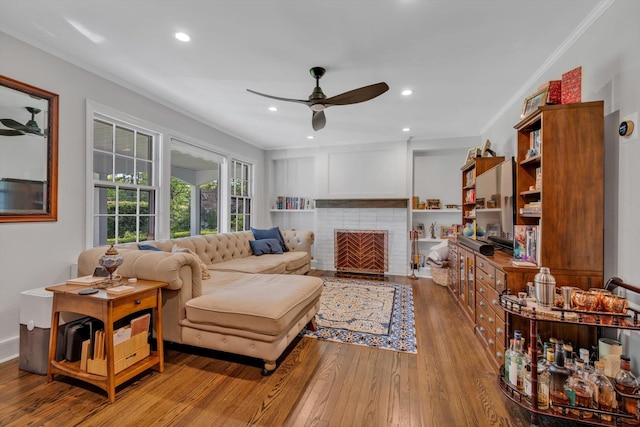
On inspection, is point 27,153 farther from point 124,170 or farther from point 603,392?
point 603,392

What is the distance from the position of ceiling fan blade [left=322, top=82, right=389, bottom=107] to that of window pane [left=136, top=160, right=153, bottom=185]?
2.41 metres

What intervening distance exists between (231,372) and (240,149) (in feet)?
13.6

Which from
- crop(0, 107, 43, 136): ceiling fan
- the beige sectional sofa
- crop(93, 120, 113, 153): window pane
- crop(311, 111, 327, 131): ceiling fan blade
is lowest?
the beige sectional sofa

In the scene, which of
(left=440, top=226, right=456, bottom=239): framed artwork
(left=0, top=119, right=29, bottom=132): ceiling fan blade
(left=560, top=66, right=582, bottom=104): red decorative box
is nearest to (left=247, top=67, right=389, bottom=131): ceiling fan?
(left=560, top=66, right=582, bottom=104): red decorative box

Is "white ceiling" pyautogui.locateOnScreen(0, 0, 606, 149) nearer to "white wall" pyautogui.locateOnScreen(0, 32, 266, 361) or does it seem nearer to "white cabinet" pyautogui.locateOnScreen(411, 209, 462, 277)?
"white wall" pyautogui.locateOnScreen(0, 32, 266, 361)

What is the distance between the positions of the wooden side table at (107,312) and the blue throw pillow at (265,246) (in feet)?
8.38

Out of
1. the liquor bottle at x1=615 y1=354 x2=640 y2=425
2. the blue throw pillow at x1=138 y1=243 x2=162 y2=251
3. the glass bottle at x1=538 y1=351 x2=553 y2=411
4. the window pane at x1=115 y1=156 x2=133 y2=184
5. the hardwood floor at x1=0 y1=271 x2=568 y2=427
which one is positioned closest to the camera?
the liquor bottle at x1=615 y1=354 x2=640 y2=425

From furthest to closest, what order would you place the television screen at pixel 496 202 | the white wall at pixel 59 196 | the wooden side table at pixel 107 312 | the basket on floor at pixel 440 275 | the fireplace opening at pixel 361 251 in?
1. the fireplace opening at pixel 361 251
2. the basket on floor at pixel 440 275
3. the television screen at pixel 496 202
4. the white wall at pixel 59 196
5. the wooden side table at pixel 107 312

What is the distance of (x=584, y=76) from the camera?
85.0 inches

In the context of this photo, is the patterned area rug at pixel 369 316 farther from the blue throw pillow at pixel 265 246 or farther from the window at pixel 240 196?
the window at pixel 240 196

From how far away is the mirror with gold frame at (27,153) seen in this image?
2213 millimetres

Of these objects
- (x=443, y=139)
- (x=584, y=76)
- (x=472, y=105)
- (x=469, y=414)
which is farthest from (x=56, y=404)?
(x=443, y=139)

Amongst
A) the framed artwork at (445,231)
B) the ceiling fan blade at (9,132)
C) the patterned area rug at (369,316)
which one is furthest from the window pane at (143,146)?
the framed artwork at (445,231)

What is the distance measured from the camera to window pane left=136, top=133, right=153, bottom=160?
343cm
